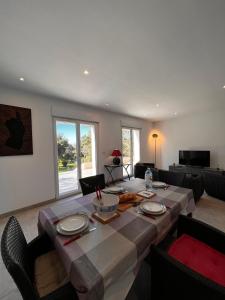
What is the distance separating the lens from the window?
216 inches

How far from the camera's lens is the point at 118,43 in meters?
1.67

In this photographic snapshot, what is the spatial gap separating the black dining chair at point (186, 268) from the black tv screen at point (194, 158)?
447cm

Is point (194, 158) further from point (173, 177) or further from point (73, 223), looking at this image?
point (73, 223)

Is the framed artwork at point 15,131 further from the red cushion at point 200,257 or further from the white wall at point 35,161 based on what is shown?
the red cushion at point 200,257

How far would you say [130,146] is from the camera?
228 inches

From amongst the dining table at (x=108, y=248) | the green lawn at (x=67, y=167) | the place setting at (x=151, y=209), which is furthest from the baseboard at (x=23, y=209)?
the place setting at (x=151, y=209)

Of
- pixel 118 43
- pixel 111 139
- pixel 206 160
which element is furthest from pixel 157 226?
pixel 206 160

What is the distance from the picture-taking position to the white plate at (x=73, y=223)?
101 cm

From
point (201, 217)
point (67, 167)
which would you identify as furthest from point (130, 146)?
point (201, 217)

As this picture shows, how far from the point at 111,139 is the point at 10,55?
335cm

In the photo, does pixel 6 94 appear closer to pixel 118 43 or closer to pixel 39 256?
pixel 118 43

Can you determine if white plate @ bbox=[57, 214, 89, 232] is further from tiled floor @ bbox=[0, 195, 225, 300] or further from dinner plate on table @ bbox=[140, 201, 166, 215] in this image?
tiled floor @ bbox=[0, 195, 225, 300]

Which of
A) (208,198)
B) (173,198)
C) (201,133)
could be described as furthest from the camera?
(201,133)

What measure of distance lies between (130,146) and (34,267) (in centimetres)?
500
